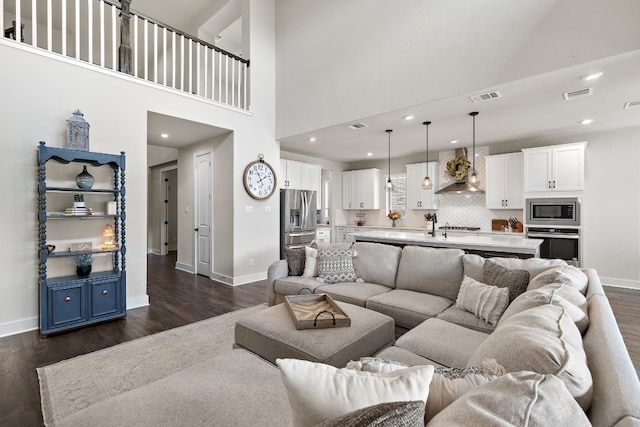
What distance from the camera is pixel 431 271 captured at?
2.96 metres

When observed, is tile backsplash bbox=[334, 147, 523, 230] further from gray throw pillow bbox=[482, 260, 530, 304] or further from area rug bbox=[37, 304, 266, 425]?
area rug bbox=[37, 304, 266, 425]

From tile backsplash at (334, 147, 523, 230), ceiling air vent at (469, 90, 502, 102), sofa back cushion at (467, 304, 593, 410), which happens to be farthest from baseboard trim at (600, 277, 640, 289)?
sofa back cushion at (467, 304, 593, 410)

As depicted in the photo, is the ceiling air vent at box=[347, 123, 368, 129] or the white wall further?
the ceiling air vent at box=[347, 123, 368, 129]

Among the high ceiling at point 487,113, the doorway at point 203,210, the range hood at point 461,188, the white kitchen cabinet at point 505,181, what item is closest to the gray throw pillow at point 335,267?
the high ceiling at point 487,113

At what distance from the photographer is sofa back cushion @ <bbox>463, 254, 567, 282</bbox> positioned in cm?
244

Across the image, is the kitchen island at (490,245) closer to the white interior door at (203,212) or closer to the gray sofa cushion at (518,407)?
the gray sofa cushion at (518,407)

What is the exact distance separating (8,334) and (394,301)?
3.83m

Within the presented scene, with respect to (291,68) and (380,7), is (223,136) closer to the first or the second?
(291,68)

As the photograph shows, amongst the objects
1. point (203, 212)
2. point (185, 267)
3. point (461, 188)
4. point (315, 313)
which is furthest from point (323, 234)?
point (315, 313)

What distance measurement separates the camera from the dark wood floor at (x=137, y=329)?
2023mm

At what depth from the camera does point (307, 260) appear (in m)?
3.57

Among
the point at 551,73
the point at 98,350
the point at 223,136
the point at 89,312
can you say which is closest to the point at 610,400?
the point at 551,73

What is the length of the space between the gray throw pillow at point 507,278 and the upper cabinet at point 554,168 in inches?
147

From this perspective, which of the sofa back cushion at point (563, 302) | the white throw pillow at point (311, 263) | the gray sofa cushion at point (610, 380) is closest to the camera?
the gray sofa cushion at point (610, 380)
